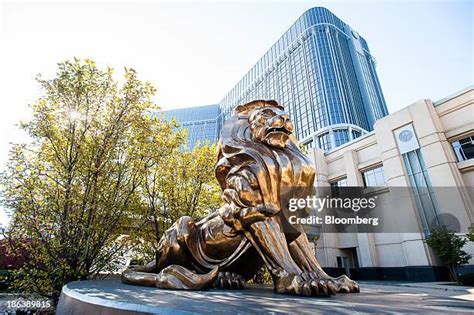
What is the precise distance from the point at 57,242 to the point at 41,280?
780 mm

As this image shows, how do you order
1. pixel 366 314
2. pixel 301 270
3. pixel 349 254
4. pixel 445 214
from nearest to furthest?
pixel 366 314, pixel 301 270, pixel 445 214, pixel 349 254

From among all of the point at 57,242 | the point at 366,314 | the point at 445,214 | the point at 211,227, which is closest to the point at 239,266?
the point at 211,227

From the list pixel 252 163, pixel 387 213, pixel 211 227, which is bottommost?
pixel 211 227

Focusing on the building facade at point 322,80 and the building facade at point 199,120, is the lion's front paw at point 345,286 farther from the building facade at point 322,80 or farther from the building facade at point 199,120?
the building facade at point 199,120

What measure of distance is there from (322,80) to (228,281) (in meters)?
50.3

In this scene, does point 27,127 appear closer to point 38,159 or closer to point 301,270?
point 38,159

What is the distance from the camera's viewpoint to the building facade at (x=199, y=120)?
7388 centimetres

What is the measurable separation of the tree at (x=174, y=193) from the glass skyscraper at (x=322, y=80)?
111 feet

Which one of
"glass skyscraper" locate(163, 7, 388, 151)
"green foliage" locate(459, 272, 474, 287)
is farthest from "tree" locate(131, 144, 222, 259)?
"glass skyscraper" locate(163, 7, 388, 151)

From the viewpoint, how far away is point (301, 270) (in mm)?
2232

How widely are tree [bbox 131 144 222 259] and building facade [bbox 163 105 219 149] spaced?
6221cm

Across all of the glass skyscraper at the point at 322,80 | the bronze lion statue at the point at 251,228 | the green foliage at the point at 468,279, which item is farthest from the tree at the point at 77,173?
the glass skyscraper at the point at 322,80

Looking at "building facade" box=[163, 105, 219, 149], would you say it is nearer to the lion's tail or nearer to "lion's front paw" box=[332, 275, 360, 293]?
the lion's tail

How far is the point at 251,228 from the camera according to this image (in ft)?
7.81
